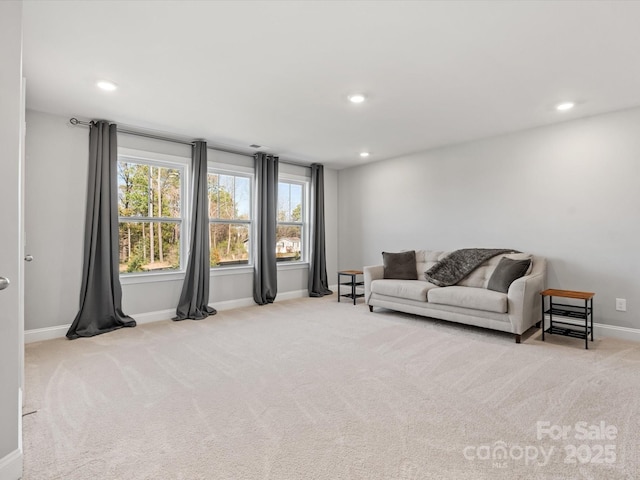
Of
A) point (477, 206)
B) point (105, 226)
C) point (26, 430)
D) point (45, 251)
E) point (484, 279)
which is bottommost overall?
point (26, 430)

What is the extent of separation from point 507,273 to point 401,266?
1.50m

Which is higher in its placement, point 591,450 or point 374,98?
point 374,98

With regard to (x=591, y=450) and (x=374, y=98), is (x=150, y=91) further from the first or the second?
(x=591, y=450)

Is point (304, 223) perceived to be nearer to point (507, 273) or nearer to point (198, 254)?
point (198, 254)

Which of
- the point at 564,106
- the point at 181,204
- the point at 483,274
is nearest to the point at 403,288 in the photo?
the point at 483,274

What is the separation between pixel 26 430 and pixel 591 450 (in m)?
2.99

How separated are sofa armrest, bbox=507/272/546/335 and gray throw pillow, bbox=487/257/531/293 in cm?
11

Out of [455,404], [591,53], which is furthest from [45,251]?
[591,53]

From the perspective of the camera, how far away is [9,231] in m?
1.53

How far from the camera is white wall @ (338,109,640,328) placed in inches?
143

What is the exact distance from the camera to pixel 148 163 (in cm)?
445

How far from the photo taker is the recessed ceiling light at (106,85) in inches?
115

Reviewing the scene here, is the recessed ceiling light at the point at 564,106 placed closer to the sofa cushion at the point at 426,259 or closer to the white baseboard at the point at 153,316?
the sofa cushion at the point at 426,259

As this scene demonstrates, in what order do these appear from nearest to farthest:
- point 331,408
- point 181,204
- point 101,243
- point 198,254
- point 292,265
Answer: point 331,408, point 101,243, point 198,254, point 181,204, point 292,265
